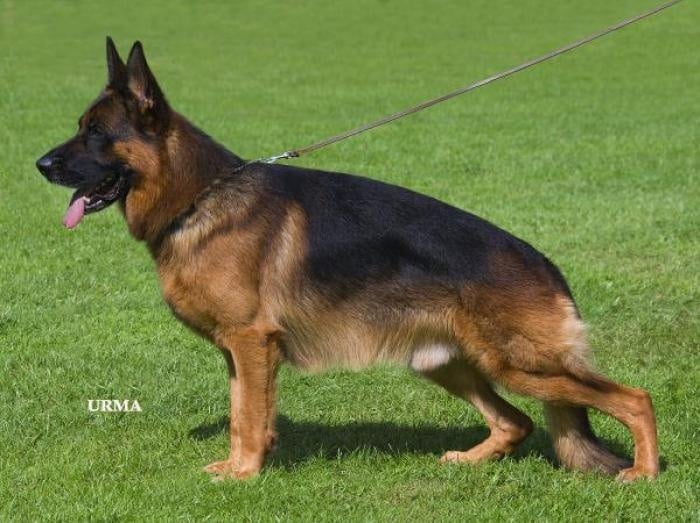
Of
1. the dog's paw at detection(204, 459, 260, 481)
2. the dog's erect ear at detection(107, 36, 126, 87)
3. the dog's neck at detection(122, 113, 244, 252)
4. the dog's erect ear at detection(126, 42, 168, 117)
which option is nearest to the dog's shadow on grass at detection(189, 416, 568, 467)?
the dog's paw at detection(204, 459, 260, 481)

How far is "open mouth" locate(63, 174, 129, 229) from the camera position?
5215mm

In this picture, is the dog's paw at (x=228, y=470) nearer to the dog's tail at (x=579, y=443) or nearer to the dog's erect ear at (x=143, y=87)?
the dog's tail at (x=579, y=443)

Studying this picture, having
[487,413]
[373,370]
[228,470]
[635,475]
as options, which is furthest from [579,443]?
[373,370]

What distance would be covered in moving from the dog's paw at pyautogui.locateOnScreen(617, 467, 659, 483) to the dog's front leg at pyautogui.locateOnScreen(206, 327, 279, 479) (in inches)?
66.8

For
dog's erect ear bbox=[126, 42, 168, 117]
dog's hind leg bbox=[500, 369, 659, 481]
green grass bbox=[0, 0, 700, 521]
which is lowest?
green grass bbox=[0, 0, 700, 521]

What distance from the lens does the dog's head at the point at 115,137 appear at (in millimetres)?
5148

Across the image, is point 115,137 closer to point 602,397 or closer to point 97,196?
point 97,196

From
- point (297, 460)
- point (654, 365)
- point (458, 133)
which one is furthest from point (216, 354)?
point (458, 133)

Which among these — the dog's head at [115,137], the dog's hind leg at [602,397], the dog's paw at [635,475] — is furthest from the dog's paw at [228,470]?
the dog's paw at [635,475]

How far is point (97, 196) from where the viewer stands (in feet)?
17.2

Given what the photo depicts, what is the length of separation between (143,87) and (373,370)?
8.72 feet

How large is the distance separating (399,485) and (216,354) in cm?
228

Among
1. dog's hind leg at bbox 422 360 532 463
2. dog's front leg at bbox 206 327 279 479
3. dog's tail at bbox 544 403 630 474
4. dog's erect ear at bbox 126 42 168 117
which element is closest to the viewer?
dog's erect ear at bbox 126 42 168 117

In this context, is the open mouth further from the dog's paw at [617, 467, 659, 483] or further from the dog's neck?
the dog's paw at [617, 467, 659, 483]
